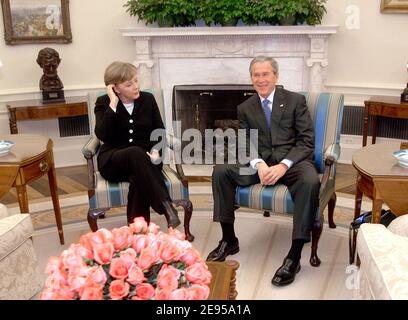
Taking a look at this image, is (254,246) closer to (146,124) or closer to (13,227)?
(146,124)

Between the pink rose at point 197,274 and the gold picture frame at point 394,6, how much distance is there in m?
4.30

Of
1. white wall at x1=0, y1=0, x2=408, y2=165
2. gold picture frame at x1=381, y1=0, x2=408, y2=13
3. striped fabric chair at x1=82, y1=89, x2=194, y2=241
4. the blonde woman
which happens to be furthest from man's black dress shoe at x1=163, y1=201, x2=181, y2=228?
gold picture frame at x1=381, y1=0, x2=408, y2=13

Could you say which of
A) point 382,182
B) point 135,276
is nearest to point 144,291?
point 135,276

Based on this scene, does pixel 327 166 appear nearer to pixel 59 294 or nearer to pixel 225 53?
pixel 59 294

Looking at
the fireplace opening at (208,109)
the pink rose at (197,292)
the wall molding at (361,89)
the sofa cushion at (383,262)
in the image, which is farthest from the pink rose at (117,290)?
the wall molding at (361,89)

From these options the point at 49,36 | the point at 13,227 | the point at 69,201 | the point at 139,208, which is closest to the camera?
the point at 13,227

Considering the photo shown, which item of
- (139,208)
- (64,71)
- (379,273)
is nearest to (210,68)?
(64,71)

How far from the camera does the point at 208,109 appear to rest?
18.6 ft

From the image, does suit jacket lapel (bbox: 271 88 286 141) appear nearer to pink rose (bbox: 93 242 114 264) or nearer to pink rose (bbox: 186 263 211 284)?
pink rose (bbox: 186 263 211 284)

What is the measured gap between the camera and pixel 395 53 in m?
5.17

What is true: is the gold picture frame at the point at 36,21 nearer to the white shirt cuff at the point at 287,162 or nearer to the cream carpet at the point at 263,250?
the cream carpet at the point at 263,250

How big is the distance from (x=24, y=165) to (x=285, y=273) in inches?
69.6

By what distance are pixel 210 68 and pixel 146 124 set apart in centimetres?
206

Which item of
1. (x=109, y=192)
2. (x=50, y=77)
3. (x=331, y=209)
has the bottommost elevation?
(x=331, y=209)
